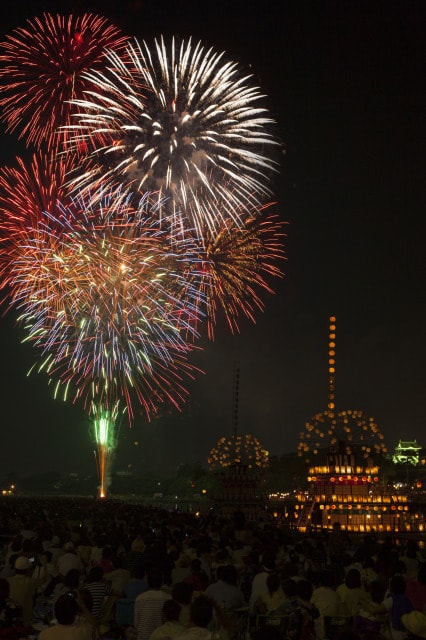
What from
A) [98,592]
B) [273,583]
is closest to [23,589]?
[98,592]

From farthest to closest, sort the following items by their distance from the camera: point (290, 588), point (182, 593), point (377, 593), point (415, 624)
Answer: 1. point (290, 588)
2. point (377, 593)
3. point (415, 624)
4. point (182, 593)

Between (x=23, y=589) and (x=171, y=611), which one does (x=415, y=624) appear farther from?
(x=23, y=589)

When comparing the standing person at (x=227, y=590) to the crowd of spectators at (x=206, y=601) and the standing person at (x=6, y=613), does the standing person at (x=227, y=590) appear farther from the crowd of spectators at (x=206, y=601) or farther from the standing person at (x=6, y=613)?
the standing person at (x=6, y=613)

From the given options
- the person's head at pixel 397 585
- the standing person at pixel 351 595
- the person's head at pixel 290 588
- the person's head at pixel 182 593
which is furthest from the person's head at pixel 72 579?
the person's head at pixel 397 585

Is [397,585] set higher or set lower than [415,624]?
higher

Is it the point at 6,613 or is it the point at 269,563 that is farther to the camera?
the point at 269,563

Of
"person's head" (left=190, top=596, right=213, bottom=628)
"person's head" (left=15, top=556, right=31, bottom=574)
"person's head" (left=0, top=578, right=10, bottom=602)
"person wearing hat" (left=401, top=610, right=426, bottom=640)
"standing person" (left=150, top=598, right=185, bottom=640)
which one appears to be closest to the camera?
"person's head" (left=190, top=596, right=213, bottom=628)

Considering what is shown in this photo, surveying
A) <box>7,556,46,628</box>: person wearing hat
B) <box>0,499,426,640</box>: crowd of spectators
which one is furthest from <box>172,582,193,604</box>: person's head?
<box>7,556,46,628</box>: person wearing hat

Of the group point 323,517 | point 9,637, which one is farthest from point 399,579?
point 323,517

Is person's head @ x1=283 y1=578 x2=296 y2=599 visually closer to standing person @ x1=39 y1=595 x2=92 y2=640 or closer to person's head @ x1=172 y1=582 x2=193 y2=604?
person's head @ x1=172 y1=582 x2=193 y2=604
